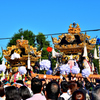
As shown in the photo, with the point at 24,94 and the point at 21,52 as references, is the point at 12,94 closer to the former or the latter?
the point at 24,94

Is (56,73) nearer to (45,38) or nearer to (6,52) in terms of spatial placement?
(6,52)

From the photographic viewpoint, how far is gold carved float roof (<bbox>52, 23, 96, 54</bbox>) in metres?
18.3

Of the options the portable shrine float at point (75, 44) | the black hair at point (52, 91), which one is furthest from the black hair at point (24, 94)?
the portable shrine float at point (75, 44)

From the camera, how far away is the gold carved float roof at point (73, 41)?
18281 mm

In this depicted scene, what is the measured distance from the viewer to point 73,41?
18906 millimetres

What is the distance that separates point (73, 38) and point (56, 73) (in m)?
4.02

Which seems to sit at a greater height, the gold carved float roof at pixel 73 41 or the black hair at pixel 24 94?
the gold carved float roof at pixel 73 41

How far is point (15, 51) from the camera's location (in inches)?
746

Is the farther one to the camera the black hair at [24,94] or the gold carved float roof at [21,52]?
the gold carved float roof at [21,52]

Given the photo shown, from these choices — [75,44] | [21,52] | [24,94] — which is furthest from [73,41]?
[24,94]

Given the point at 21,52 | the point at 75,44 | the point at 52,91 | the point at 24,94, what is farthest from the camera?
the point at 21,52

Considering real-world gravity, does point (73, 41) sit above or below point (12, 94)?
above

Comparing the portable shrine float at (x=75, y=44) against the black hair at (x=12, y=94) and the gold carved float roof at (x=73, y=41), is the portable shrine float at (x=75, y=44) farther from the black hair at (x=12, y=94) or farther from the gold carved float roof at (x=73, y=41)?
the black hair at (x=12, y=94)

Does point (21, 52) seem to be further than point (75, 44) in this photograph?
Yes
